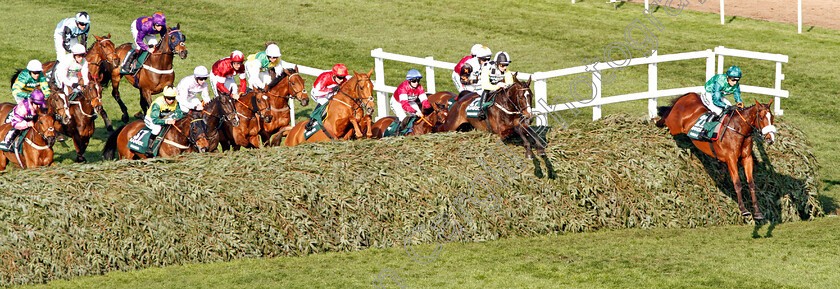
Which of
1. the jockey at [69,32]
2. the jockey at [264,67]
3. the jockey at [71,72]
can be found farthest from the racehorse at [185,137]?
the jockey at [69,32]

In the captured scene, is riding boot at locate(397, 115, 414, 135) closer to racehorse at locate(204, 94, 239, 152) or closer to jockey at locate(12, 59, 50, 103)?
racehorse at locate(204, 94, 239, 152)

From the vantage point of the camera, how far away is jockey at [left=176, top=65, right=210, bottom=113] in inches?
566

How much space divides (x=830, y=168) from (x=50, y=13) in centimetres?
2106

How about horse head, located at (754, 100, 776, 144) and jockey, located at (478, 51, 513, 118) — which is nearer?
horse head, located at (754, 100, 776, 144)

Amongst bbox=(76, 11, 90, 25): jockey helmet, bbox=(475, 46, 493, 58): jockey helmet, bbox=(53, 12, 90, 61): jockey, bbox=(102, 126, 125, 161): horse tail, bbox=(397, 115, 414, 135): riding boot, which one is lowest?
bbox=(102, 126, 125, 161): horse tail

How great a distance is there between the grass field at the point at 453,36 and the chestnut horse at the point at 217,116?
3981mm

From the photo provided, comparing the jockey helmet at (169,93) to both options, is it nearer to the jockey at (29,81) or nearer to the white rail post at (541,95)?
the jockey at (29,81)

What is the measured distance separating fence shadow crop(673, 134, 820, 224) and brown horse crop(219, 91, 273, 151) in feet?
20.1

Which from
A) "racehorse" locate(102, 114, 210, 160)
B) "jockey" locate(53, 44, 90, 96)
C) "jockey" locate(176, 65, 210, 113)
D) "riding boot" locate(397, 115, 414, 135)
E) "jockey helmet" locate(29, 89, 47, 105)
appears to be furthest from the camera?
"jockey" locate(53, 44, 90, 96)

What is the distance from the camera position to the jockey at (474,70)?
46.0 ft

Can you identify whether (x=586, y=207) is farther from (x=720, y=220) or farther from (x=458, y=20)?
(x=458, y=20)

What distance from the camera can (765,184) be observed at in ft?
42.8

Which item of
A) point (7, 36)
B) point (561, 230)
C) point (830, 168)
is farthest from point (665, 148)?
point (7, 36)

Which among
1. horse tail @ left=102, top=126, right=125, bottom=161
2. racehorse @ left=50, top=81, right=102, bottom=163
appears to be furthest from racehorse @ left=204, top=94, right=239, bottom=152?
racehorse @ left=50, top=81, right=102, bottom=163
